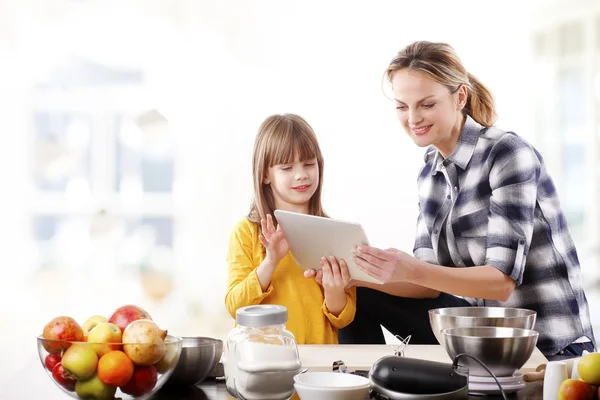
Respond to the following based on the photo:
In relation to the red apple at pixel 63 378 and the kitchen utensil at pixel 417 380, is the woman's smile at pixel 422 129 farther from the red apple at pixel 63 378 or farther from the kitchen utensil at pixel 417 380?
the red apple at pixel 63 378

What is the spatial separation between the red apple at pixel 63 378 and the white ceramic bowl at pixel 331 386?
36cm

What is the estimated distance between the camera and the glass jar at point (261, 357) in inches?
48.6

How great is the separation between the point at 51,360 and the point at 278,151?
1.09m

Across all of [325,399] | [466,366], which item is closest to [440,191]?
[466,366]

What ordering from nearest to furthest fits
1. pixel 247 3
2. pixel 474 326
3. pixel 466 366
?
pixel 466 366 → pixel 474 326 → pixel 247 3

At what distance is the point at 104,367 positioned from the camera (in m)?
1.19

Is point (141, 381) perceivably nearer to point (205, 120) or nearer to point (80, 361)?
point (80, 361)

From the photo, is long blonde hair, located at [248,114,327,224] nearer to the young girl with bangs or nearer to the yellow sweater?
the young girl with bangs

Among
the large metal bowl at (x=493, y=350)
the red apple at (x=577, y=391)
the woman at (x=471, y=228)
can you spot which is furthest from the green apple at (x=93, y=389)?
the woman at (x=471, y=228)

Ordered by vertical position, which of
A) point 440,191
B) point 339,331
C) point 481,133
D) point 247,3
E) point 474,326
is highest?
point 247,3

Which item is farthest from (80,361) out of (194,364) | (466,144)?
(466,144)

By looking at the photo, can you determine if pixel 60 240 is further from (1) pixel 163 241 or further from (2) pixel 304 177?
(2) pixel 304 177

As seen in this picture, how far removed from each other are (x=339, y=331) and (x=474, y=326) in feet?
2.97

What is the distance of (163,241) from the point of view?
14.5 feet
